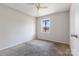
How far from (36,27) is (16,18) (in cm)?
248

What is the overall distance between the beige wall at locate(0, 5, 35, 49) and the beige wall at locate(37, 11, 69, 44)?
1.40m

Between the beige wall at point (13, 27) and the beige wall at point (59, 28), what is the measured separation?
1.40 meters

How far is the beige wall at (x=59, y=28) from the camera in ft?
15.4

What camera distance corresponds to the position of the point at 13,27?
4.16m

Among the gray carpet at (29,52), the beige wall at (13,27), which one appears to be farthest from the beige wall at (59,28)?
the gray carpet at (29,52)

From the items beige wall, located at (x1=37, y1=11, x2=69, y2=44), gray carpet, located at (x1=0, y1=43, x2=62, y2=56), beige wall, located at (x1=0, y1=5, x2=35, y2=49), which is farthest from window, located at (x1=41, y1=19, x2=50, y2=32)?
gray carpet, located at (x1=0, y1=43, x2=62, y2=56)

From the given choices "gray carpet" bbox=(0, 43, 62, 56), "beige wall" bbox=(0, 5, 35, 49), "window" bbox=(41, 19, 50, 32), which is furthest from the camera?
"window" bbox=(41, 19, 50, 32)

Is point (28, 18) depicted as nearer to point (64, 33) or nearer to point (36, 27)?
point (36, 27)

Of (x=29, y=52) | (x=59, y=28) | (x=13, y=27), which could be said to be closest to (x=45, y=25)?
(x=59, y=28)

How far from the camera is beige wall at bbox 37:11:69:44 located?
4699 millimetres

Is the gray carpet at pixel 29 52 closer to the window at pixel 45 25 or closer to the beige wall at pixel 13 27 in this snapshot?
the beige wall at pixel 13 27

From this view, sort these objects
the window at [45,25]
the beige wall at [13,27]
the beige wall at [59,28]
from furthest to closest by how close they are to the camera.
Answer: the window at [45,25] < the beige wall at [59,28] < the beige wall at [13,27]

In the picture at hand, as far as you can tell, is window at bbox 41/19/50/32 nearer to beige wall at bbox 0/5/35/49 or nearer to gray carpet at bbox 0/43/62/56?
beige wall at bbox 0/5/35/49

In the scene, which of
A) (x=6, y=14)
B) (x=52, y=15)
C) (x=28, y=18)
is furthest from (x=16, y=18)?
(x=52, y=15)
